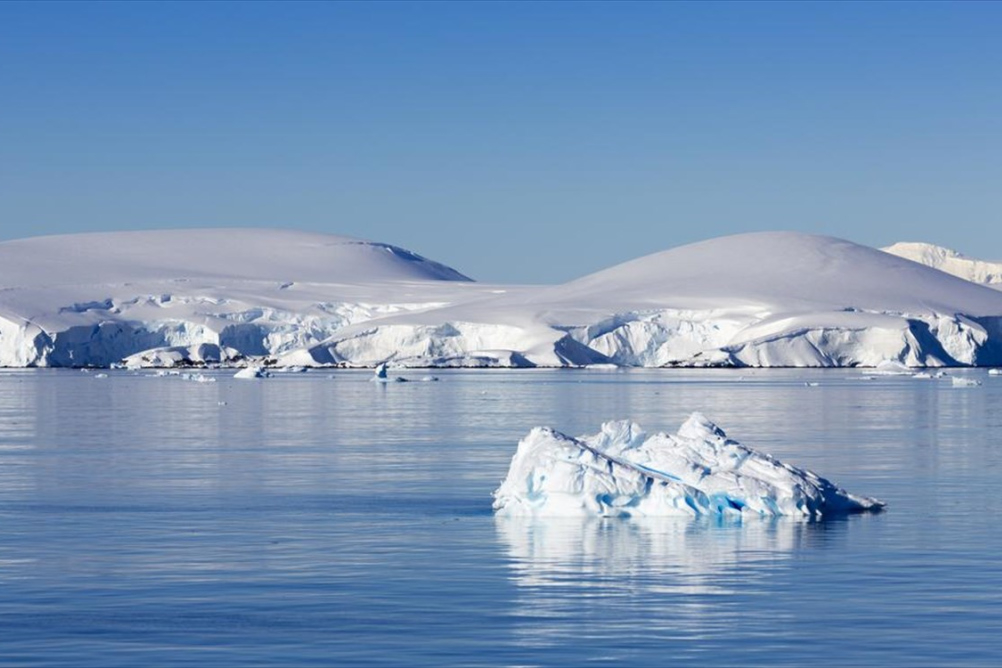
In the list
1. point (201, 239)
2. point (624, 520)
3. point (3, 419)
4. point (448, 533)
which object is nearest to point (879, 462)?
point (624, 520)

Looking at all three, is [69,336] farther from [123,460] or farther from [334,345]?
[123,460]

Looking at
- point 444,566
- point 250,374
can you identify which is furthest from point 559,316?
point 444,566

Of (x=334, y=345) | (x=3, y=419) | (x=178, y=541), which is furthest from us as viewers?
(x=334, y=345)

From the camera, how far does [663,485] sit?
50.5 feet

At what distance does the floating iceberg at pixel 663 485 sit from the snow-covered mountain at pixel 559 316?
66.6 m

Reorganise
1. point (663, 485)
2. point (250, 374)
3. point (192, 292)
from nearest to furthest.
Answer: point (663, 485)
point (250, 374)
point (192, 292)

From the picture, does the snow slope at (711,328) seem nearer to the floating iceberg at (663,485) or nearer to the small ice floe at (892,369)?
the small ice floe at (892,369)

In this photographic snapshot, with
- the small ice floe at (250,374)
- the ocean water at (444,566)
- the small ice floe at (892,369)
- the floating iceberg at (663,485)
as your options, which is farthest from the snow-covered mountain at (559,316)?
the floating iceberg at (663,485)

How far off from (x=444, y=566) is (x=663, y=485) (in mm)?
3488

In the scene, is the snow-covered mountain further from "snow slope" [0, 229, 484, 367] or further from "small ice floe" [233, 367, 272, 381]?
"small ice floe" [233, 367, 272, 381]

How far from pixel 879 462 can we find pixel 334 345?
6624 centimetres

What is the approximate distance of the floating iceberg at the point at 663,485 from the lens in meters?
15.3

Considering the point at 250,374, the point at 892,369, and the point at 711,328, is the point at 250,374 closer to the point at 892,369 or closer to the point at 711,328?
the point at 892,369

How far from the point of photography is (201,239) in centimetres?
13275
